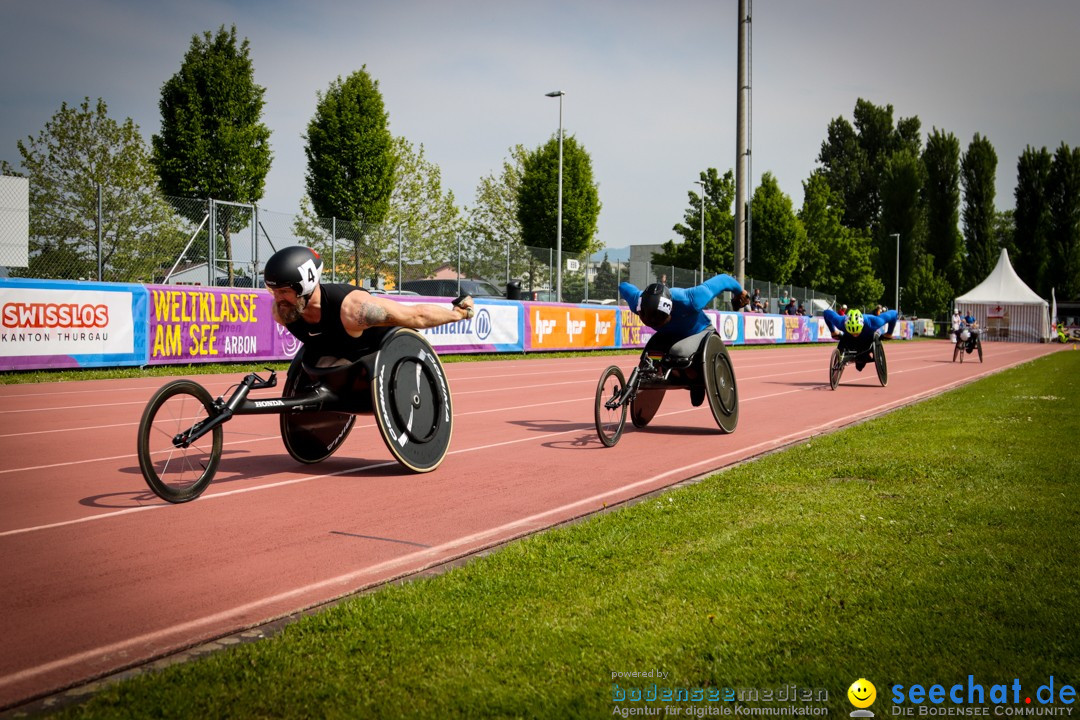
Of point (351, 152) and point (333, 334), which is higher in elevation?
point (351, 152)

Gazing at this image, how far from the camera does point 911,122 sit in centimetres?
10206

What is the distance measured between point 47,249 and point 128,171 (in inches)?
673

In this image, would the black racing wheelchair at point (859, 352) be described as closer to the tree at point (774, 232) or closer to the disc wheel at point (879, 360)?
the disc wheel at point (879, 360)

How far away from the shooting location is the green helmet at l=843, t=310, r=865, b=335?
1853cm

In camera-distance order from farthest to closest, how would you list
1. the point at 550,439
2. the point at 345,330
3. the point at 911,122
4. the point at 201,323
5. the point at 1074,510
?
the point at 911,122 < the point at 201,323 < the point at 550,439 < the point at 345,330 < the point at 1074,510

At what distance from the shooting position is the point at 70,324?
1609 centimetres

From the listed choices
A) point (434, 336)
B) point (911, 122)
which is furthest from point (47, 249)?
point (911, 122)

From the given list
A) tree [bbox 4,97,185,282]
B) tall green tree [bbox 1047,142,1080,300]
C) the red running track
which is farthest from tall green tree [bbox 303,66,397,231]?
tall green tree [bbox 1047,142,1080,300]

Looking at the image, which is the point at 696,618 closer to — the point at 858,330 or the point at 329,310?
the point at 329,310

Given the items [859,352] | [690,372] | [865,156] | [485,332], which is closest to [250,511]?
[690,372]

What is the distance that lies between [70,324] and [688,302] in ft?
36.1

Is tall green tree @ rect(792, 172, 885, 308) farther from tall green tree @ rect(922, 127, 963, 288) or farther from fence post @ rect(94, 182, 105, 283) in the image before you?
fence post @ rect(94, 182, 105, 283)

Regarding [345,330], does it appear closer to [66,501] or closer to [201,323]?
[66,501]

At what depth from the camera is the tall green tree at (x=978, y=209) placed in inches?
3460
